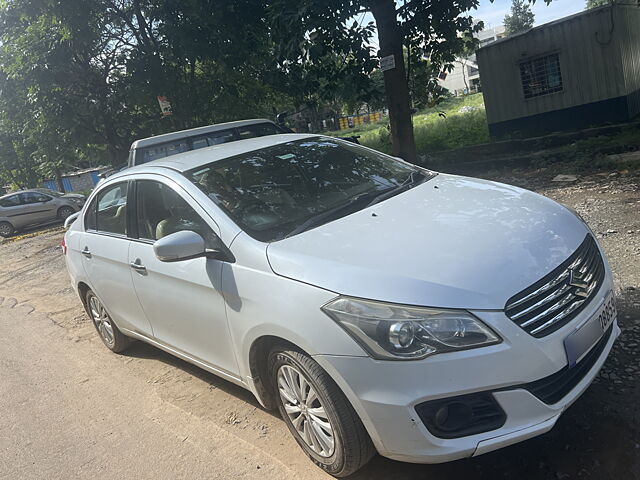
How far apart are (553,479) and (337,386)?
1080mm

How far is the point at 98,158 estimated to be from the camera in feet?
77.0

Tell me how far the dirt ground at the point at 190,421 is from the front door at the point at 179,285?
506mm

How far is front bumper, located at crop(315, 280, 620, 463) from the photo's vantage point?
2.17m

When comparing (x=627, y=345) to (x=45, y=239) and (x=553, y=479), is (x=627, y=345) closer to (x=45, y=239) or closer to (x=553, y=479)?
(x=553, y=479)

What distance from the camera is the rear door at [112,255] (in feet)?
13.0

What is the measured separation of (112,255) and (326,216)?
1.93 metres

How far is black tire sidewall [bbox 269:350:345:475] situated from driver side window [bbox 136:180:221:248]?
31.2 inches

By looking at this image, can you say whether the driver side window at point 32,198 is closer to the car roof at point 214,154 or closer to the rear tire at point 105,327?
the rear tire at point 105,327

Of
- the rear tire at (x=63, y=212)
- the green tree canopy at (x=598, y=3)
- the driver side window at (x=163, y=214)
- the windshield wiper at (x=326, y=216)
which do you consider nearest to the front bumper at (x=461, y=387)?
the windshield wiper at (x=326, y=216)

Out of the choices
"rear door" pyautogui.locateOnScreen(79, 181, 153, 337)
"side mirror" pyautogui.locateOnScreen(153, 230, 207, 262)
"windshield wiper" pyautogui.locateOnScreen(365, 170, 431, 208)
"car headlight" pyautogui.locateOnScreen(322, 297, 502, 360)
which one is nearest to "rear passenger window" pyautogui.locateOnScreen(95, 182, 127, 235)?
"rear door" pyautogui.locateOnScreen(79, 181, 153, 337)

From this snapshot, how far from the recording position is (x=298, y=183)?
3521mm

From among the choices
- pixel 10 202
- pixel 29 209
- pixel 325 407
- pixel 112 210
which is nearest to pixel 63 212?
pixel 29 209

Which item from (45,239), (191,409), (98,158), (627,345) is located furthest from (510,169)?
(98,158)

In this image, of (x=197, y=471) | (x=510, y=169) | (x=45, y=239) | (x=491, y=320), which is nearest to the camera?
(x=491, y=320)
